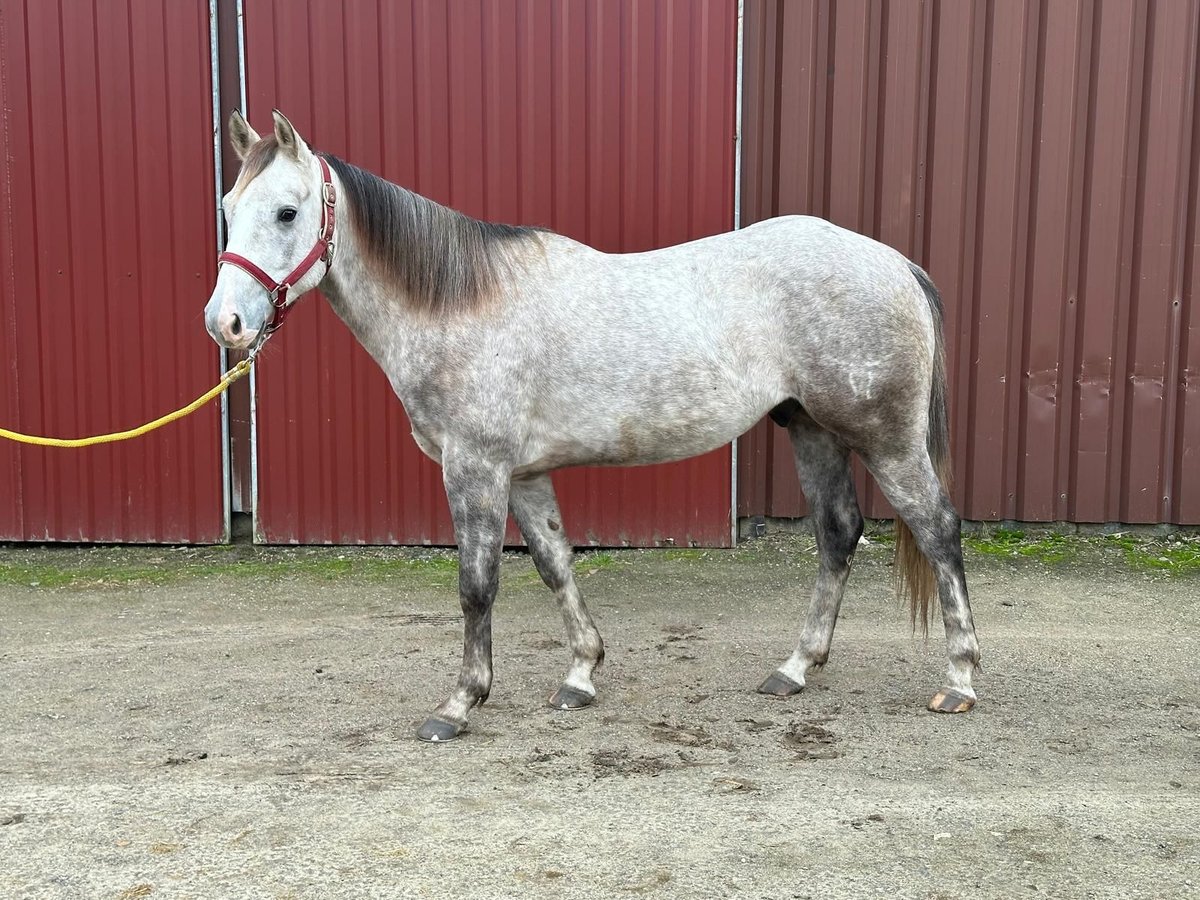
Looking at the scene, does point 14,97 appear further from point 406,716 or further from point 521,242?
point 406,716

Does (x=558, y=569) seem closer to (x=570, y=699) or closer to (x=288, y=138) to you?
(x=570, y=699)

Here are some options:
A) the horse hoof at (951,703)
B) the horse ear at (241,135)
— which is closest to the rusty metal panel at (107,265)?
the horse ear at (241,135)

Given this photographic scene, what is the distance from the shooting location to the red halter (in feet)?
10.0

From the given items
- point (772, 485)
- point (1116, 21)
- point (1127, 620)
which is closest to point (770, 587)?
point (772, 485)

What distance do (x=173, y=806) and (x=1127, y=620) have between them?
4110 mm

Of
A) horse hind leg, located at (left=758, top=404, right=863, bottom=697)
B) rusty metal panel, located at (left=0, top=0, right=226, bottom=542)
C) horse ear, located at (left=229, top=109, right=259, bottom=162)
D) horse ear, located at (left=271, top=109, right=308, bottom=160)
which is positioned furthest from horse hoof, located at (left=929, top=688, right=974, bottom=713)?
rusty metal panel, located at (left=0, top=0, right=226, bottom=542)

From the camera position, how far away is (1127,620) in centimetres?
475

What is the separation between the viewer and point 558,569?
12.2 ft

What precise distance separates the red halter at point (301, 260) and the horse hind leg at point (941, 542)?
199cm

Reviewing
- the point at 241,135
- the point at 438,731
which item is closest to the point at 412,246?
the point at 241,135

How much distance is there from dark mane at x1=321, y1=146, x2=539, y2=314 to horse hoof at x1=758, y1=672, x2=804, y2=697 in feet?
5.78

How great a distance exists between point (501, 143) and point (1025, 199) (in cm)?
308

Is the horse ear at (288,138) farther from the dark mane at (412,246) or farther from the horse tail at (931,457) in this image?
the horse tail at (931,457)

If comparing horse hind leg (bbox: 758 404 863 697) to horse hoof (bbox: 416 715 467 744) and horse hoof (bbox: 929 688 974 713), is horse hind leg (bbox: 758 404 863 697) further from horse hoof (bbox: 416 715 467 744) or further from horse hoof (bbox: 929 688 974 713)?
horse hoof (bbox: 416 715 467 744)
